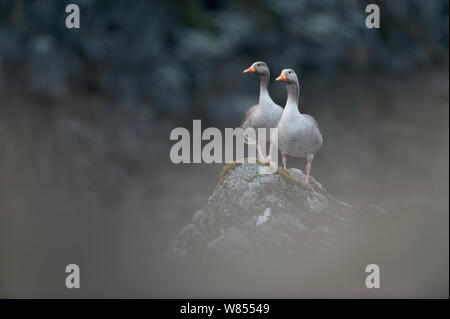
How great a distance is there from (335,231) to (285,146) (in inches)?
34.3

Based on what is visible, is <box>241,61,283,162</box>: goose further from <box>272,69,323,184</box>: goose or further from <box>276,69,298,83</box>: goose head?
<box>276,69,298,83</box>: goose head

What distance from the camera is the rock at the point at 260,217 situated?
5102mm

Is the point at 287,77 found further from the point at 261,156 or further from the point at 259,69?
the point at 261,156

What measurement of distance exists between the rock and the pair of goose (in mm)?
200

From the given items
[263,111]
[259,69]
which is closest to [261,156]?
[263,111]

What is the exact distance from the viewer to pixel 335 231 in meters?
5.24

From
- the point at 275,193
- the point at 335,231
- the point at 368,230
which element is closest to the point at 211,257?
the point at 275,193

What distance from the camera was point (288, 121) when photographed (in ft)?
16.2

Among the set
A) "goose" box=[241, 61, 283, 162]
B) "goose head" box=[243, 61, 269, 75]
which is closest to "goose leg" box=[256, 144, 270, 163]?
"goose" box=[241, 61, 283, 162]

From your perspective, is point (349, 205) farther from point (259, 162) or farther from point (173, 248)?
point (173, 248)

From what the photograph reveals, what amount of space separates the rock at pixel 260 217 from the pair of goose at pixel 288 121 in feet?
0.66

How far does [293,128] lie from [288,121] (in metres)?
0.07

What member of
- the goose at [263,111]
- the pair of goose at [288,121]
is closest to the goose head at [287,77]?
the pair of goose at [288,121]

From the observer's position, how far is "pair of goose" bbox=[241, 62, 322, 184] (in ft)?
16.2
